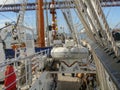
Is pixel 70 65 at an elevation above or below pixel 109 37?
below

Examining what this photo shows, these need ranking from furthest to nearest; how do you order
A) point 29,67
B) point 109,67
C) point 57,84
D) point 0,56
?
1. point 57,84
2. point 0,56
3. point 29,67
4. point 109,67

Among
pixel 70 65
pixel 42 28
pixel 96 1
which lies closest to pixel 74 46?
pixel 70 65

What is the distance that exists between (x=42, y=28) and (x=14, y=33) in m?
2.64

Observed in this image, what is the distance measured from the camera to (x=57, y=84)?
7633 mm

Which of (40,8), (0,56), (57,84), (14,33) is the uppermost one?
(40,8)

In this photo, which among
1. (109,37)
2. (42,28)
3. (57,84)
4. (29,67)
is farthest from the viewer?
(42,28)

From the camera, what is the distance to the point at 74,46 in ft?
22.9

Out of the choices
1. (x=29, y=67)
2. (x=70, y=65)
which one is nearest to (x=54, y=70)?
(x=70, y=65)

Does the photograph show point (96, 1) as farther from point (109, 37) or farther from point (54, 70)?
point (54, 70)

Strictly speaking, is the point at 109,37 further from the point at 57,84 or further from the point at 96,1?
the point at 57,84

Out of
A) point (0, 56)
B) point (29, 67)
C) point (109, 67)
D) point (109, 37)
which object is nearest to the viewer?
point (109, 67)

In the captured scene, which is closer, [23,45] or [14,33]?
[23,45]

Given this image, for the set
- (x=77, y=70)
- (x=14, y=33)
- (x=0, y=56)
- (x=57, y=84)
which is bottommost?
(x=57, y=84)

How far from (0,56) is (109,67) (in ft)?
17.0
